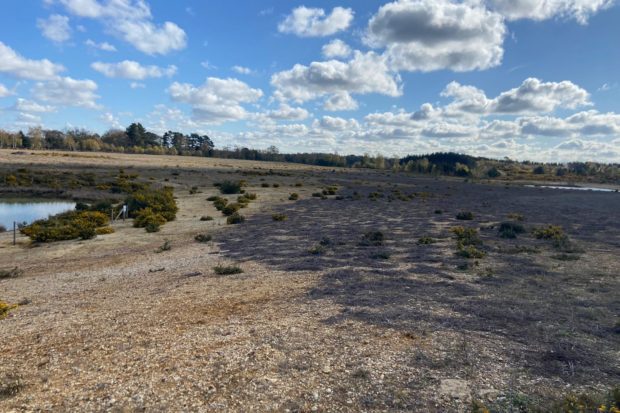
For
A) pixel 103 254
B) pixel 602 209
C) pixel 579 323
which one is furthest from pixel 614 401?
pixel 602 209

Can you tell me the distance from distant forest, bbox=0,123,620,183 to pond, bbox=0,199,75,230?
10598 centimetres

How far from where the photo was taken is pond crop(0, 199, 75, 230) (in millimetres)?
32487

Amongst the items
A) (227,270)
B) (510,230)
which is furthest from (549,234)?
(227,270)

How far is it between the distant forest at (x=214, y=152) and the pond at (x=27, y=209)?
10598cm

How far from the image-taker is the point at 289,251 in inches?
712

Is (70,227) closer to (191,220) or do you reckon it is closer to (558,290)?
(191,220)

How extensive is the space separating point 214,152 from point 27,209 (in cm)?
13180

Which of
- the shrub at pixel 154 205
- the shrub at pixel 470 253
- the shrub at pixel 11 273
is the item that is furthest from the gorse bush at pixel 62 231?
the shrub at pixel 470 253

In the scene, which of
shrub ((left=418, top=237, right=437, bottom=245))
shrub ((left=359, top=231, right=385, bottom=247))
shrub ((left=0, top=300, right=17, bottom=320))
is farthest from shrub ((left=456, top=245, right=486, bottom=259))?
shrub ((left=0, top=300, right=17, bottom=320))

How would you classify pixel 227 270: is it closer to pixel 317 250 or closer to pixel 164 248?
→ pixel 317 250

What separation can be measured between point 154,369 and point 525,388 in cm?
611

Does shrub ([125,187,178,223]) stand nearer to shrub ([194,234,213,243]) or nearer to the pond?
the pond

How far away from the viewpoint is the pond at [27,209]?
32.5m

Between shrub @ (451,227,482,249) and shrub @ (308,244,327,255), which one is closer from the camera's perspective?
shrub @ (308,244,327,255)
